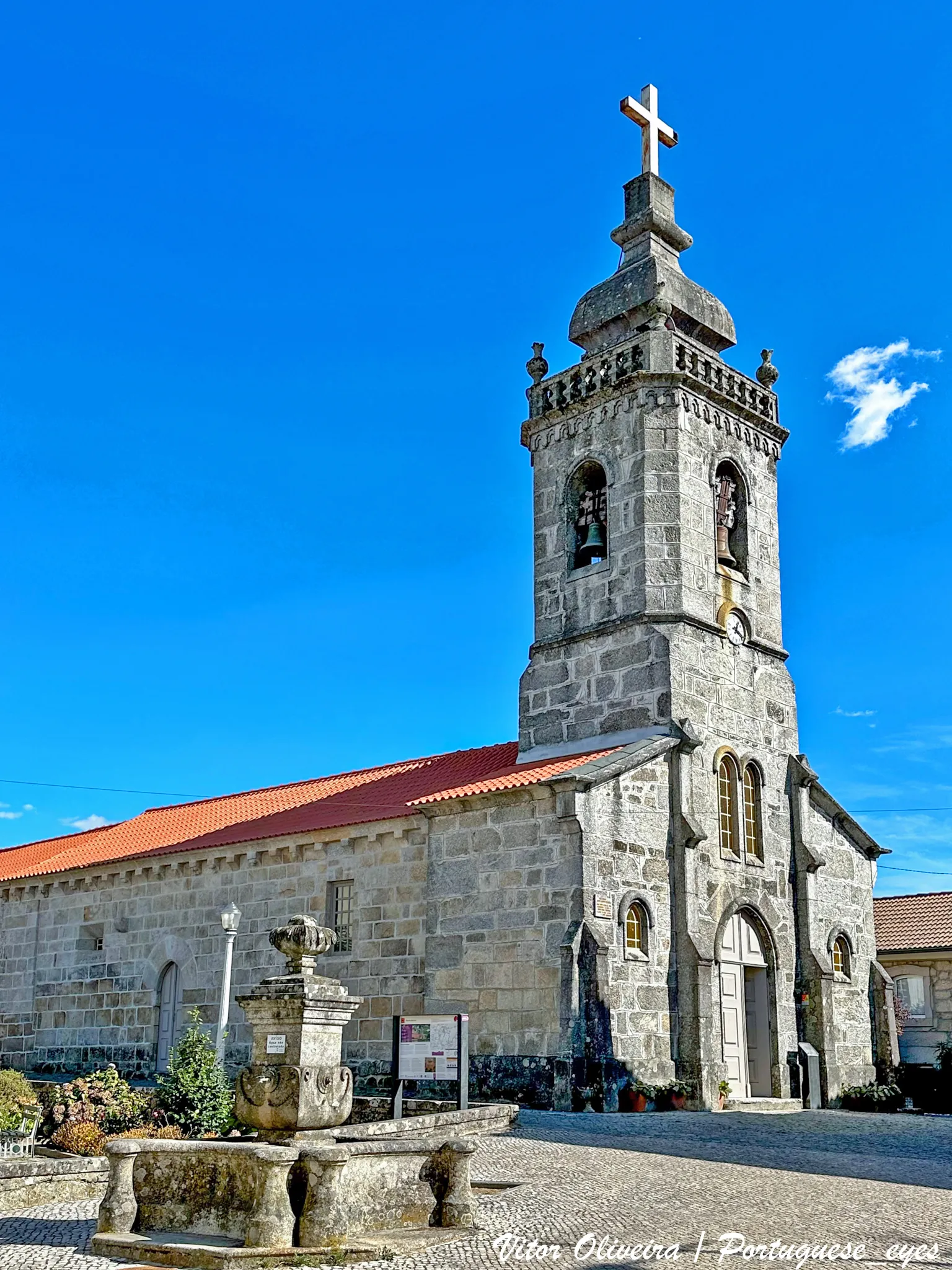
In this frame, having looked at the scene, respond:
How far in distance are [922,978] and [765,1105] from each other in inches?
359

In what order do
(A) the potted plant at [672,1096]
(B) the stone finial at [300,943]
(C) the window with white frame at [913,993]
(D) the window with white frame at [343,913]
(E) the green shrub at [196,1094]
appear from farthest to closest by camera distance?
(C) the window with white frame at [913,993], (D) the window with white frame at [343,913], (A) the potted plant at [672,1096], (E) the green shrub at [196,1094], (B) the stone finial at [300,943]

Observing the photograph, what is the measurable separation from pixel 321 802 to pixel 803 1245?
17263 mm

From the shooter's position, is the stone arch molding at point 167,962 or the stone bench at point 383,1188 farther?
the stone arch molding at point 167,962

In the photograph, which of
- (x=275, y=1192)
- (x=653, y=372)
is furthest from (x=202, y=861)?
(x=275, y=1192)

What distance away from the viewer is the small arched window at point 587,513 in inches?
943

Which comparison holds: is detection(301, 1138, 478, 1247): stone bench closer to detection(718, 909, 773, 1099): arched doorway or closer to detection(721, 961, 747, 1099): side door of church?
detection(721, 961, 747, 1099): side door of church

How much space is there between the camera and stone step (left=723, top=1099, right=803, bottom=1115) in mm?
19953

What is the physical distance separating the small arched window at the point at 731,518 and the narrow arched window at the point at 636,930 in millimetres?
7015

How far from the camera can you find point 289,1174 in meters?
9.16

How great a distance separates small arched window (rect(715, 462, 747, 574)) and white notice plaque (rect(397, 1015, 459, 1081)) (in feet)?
36.2

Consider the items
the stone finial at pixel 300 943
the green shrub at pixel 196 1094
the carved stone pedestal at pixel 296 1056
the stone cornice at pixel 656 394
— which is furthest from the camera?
the stone cornice at pixel 656 394

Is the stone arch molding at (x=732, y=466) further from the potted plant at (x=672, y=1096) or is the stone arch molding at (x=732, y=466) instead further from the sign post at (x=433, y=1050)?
the sign post at (x=433, y=1050)

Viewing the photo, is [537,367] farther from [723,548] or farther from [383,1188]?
[383,1188]

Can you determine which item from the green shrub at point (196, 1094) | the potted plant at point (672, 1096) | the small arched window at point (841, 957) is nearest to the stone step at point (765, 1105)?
the potted plant at point (672, 1096)
